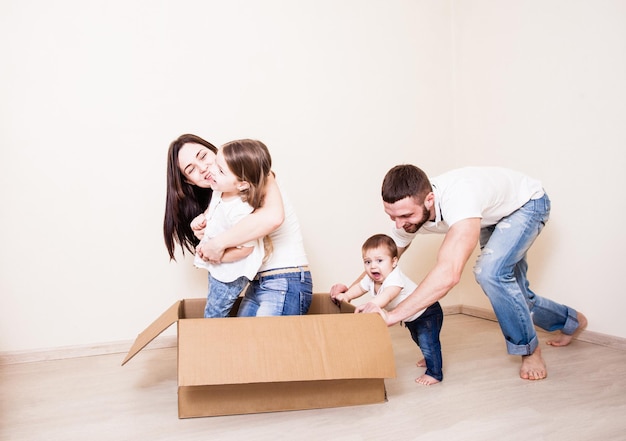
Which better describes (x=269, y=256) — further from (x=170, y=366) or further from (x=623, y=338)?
(x=623, y=338)

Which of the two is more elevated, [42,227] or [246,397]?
[42,227]

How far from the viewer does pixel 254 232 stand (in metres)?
1.44

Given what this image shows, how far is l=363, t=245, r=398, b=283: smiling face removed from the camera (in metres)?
1.60

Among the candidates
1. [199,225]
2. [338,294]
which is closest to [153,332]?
[199,225]

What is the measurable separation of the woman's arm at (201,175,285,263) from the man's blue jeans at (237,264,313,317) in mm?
170

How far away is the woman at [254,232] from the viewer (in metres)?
1.46

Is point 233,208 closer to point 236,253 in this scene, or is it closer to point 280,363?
point 236,253

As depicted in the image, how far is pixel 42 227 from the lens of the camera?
6.37 ft

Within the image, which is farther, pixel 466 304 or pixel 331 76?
pixel 466 304

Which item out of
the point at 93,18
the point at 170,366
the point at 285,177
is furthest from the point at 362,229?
the point at 93,18

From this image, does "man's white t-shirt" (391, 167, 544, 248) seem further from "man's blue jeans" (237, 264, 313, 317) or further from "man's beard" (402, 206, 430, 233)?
"man's blue jeans" (237, 264, 313, 317)

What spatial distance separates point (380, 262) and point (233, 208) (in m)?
0.52

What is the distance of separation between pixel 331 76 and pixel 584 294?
1.51 metres

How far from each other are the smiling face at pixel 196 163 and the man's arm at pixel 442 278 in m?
0.73
